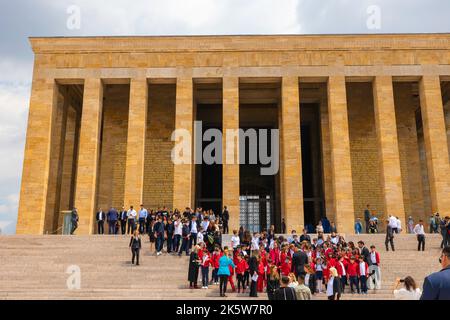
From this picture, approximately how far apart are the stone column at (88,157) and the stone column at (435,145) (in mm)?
18743

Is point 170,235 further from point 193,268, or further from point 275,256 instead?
point 275,256

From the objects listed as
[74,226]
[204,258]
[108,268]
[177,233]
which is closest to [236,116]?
[74,226]

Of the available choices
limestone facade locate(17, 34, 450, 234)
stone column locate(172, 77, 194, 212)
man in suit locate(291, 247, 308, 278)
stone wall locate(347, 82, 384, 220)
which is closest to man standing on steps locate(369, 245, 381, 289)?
man in suit locate(291, 247, 308, 278)

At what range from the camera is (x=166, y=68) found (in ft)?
86.5

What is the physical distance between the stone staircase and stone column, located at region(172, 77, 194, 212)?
6299mm

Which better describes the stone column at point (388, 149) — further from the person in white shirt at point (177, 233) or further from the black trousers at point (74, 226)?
the black trousers at point (74, 226)

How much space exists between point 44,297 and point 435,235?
16035mm

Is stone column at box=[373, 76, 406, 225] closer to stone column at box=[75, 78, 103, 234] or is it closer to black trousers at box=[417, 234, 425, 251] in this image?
black trousers at box=[417, 234, 425, 251]

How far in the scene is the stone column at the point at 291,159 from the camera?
2439 centimetres

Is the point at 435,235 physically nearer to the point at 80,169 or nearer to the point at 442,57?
the point at 442,57

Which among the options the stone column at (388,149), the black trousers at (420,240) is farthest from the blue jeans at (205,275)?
the stone column at (388,149)
